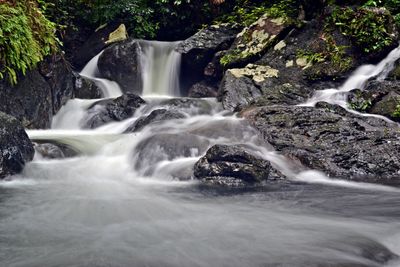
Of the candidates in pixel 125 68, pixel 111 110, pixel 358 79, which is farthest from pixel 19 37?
pixel 358 79

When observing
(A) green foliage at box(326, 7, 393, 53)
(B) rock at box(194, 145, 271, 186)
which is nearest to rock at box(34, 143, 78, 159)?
(B) rock at box(194, 145, 271, 186)

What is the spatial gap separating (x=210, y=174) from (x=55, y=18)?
9648 millimetres

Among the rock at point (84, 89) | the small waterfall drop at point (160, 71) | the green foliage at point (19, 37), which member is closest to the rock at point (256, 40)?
the small waterfall drop at point (160, 71)

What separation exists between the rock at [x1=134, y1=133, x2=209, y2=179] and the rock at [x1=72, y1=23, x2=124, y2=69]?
7173 mm

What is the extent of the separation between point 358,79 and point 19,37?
746 centimetres

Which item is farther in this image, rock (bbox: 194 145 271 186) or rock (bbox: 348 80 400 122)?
rock (bbox: 348 80 400 122)

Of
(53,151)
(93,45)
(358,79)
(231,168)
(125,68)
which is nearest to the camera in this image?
(231,168)

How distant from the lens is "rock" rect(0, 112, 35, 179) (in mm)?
5504

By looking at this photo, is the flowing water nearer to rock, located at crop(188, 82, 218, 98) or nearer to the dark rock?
the dark rock

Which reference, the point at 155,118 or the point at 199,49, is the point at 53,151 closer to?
the point at 155,118

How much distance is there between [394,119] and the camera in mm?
7086

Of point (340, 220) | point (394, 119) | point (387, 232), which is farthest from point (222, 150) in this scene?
point (394, 119)

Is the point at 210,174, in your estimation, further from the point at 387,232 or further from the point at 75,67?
the point at 75,67

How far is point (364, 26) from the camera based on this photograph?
30.9ft
